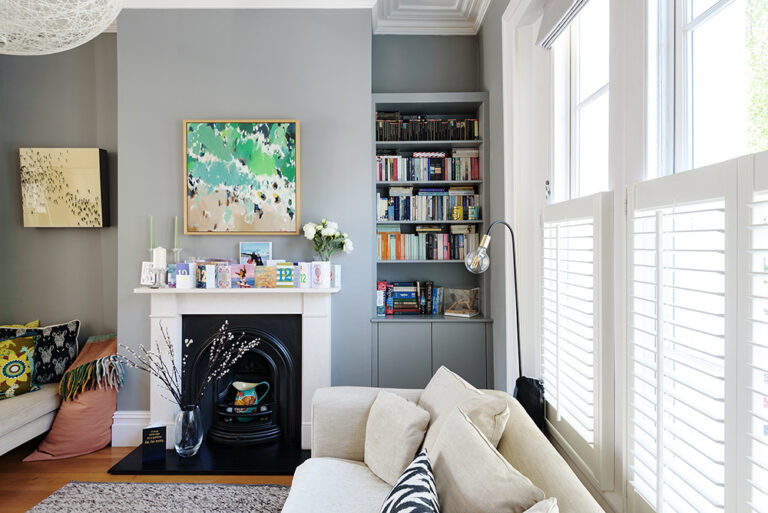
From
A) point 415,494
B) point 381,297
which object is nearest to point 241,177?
point 381,297

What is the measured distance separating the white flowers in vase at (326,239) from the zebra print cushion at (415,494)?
6.51ft

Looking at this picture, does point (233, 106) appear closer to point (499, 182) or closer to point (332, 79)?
point (332, 79)

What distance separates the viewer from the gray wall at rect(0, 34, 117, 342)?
3619 mm

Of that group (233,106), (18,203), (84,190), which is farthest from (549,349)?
(18,203)

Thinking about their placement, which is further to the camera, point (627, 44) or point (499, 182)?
point (499, 182)

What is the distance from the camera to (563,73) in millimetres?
2301

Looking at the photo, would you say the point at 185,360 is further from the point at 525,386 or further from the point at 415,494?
the point at 415,494

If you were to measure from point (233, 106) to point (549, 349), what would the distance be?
8.55 feet

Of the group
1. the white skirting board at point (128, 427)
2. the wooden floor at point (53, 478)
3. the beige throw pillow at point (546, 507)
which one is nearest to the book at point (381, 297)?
the wooden floor at point (53, 478)

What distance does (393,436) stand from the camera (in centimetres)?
183

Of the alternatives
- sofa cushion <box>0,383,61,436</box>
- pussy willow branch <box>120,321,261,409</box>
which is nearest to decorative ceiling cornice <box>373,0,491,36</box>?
pussy willow branch <box>120,321,261,409</box>

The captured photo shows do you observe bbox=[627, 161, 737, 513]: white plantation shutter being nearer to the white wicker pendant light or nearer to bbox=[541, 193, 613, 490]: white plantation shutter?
bbox=[541, 193, 613, 490]: white plantation shutter

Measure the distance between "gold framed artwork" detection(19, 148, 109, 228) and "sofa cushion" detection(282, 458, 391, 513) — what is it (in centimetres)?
269

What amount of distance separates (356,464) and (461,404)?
0.63 metres
